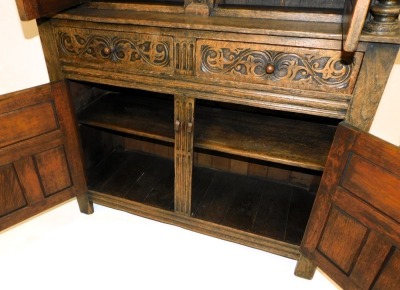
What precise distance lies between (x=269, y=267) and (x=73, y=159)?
1.09m

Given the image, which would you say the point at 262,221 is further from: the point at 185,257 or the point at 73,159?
the point at 73,159

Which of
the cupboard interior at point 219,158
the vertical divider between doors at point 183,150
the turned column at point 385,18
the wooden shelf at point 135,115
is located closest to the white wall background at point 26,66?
the cupboard interior at point 219,158

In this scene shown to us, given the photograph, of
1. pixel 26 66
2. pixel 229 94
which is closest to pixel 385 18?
pixel 229 94

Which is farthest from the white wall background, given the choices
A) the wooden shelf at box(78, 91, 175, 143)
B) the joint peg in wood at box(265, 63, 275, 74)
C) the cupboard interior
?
the joint peg in wood at box(265, 63, 275, 74)

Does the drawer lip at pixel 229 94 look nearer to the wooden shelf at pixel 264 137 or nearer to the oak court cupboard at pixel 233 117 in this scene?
the oak court cupboard at pixel 233 117

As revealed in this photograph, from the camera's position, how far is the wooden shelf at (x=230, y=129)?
1338 mm

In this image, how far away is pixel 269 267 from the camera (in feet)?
4.92

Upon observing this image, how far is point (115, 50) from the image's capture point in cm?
127

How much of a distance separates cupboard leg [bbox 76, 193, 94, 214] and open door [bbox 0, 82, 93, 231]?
0.32 ft

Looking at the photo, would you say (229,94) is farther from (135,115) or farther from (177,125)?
(135,115)

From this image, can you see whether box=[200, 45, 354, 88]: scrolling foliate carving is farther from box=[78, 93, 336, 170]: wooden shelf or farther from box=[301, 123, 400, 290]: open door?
box=[78, 93, 336, 170]: wooden shelf

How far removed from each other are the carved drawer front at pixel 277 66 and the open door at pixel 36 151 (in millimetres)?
683

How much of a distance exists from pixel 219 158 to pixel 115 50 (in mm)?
938

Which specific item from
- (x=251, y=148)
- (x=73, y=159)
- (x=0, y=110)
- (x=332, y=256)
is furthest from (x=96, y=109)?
(x=332, y=256)
